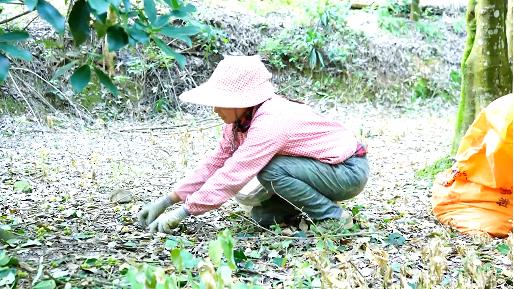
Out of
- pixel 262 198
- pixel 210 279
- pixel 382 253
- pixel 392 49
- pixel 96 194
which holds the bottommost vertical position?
pixel 392 49

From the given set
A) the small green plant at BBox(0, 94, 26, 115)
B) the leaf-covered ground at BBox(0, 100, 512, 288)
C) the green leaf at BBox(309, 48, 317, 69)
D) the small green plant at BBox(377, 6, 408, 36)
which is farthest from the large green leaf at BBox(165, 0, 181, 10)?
the small green plant at BBox(377, 6, 408, 36)

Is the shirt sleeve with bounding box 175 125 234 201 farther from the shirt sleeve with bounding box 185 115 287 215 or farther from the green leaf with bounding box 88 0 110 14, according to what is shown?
the green leaf with bounding box 88 0 110 14

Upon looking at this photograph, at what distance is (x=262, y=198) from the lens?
2.69 metres

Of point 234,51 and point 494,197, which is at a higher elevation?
point 494,197

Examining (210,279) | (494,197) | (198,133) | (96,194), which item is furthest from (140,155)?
(210,279)

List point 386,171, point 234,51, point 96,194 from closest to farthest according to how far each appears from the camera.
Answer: point 96,194, point 386,171, point 234,51

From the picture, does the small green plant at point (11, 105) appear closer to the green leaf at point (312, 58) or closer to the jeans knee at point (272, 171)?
the green leaf at point (312, 58)

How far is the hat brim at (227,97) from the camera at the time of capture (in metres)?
2.42

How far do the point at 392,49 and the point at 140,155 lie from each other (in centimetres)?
527

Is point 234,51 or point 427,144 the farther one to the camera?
point 234,51

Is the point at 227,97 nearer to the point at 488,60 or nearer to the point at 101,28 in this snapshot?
the point at 101,28

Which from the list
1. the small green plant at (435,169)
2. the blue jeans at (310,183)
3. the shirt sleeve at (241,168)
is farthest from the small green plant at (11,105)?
the shirt sleeve at (241,168)

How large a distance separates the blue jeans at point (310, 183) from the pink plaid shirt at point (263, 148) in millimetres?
38

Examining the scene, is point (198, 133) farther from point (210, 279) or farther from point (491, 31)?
point (210, 279)
